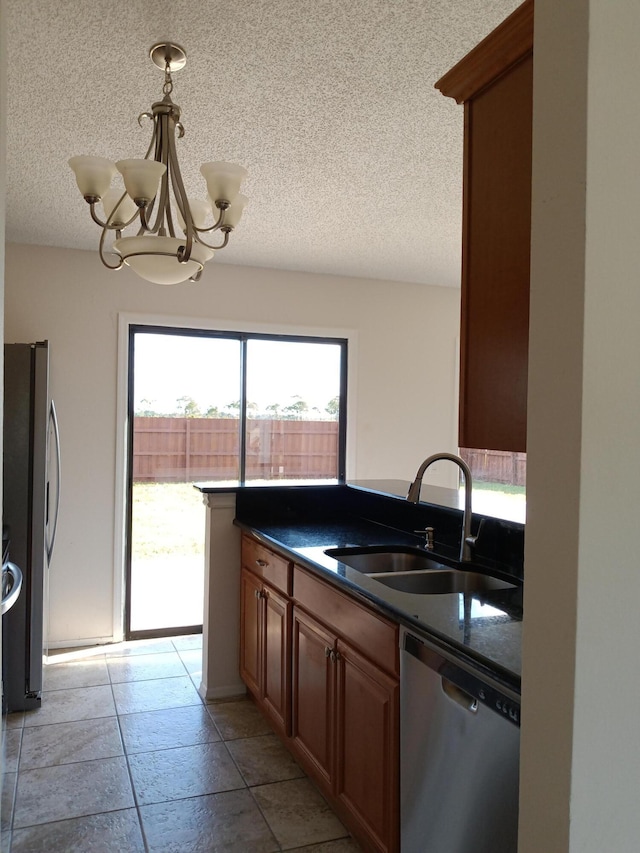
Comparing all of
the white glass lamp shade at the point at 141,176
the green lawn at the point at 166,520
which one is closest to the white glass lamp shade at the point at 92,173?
the white glass lamp shade at the point at 141,176

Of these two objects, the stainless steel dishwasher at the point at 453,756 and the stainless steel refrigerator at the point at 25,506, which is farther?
the stainless steel refrigerator at the point at 25,506

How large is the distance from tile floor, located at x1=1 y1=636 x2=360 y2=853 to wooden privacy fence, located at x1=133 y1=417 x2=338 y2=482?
4.86 feet

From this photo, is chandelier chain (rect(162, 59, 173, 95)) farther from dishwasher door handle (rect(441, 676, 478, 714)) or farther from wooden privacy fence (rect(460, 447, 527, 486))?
wooden privacy fence (rect(460, 447, 527, 486))

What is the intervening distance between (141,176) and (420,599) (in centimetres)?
145

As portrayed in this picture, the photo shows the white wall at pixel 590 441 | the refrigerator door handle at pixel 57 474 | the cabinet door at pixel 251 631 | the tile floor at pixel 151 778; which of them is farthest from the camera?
the refrigerator door handle at pixel 57 474

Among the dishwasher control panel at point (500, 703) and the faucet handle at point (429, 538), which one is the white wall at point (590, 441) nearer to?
the dishwasher control panel at point (500, 703)

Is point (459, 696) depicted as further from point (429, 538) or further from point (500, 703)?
point (429, 538)

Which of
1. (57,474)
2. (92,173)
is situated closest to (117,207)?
(92,173)

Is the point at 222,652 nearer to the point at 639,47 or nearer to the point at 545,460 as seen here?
the point at 545,460

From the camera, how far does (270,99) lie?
237 centimetres

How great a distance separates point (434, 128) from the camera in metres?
2.61

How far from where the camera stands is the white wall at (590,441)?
2.99 ft

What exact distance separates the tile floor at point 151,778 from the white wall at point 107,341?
86 cm

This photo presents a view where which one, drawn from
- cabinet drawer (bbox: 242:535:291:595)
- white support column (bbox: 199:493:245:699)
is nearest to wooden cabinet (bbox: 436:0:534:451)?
cabinet drawer (bbox: 242:535:291:595)
